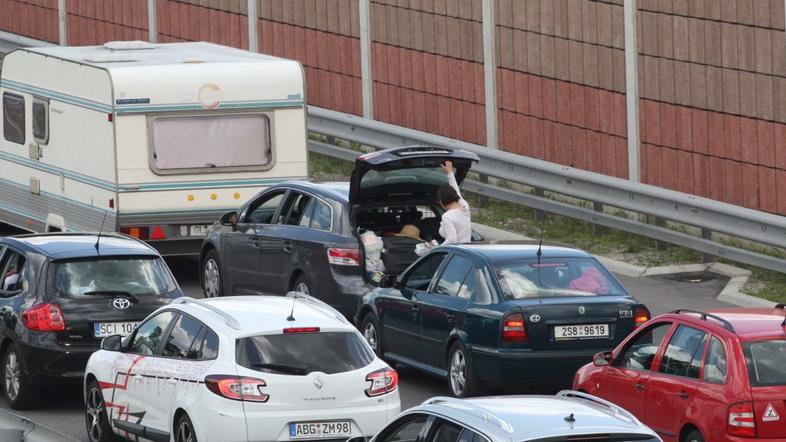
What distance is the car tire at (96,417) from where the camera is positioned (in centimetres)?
1418

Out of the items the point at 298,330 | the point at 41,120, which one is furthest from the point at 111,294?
the point at 41,120

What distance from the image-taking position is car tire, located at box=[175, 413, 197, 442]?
12578 mm

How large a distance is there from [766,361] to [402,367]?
21.7 ft

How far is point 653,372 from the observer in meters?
13.0

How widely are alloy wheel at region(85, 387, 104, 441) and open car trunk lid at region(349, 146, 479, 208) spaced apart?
4710 millimetres

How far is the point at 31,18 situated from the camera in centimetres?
4084

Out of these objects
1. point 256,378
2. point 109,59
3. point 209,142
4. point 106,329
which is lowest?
point 106,329

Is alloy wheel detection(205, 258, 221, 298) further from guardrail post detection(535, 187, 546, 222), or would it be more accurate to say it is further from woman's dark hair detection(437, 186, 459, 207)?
guardrail post detection(535, 187, 546, 222)

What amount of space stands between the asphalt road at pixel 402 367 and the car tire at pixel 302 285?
1.61 meters

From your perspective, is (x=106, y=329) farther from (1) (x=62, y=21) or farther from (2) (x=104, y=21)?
(1) (x=62, y=21)

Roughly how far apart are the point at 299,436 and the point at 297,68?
11210 millimetres

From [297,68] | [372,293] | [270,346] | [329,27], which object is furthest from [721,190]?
[270,346]

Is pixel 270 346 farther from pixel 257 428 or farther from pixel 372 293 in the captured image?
pixel 372 293

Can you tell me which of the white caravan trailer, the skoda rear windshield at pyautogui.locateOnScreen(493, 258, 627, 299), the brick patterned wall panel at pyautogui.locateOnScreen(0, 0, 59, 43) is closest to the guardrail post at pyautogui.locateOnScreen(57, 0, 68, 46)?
the brick patterned wall panel at pyautogui.locateOnScreen(0, 0, 59, 43)
